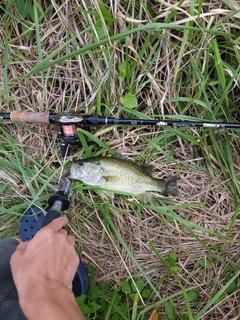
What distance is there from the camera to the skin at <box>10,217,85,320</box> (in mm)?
1547

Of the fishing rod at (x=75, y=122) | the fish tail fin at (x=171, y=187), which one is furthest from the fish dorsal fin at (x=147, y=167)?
the fishing rod at (x=75, y=122)

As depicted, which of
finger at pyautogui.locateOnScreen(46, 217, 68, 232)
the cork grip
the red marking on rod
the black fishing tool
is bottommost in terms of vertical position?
the black fishing tool

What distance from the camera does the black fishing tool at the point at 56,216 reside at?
2.21 m

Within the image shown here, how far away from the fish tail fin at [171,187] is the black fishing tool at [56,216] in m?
0.76

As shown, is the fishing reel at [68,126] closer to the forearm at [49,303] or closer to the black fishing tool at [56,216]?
the black fishing tool at [56,216]

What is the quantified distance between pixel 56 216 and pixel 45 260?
0.39 meters

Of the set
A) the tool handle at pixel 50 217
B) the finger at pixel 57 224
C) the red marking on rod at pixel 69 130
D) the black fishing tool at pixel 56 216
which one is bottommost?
the black fishing tool at pixel 56 216

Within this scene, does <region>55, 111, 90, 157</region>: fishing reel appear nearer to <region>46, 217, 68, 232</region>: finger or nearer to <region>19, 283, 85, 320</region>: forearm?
<region>46, 217, 68, 232</region>: finger

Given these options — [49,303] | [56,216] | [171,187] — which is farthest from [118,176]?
[49,303]

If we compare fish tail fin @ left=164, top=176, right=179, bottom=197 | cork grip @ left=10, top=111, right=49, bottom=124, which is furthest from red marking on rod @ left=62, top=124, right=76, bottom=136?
fish tail fin @ left=164, top=176, right=179, bottom=197

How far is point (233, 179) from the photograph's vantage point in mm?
2496

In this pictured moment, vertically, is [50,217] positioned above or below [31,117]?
below

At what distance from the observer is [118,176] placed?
96.4 inches

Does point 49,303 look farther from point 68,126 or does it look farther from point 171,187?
point 171,187
